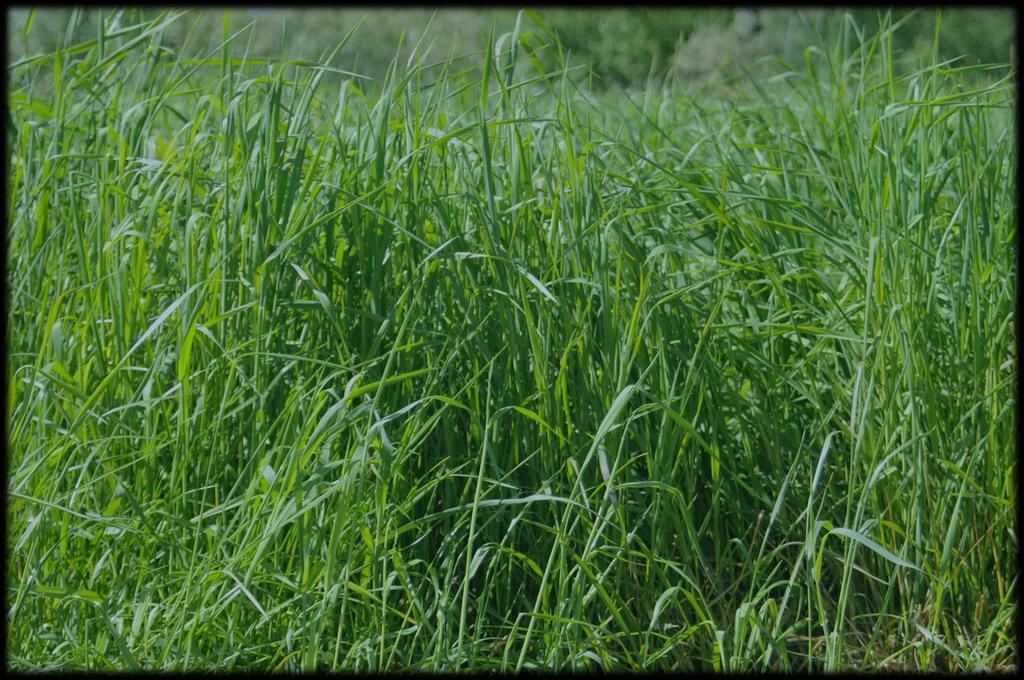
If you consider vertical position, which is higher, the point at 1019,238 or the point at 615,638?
the point at 1019,238

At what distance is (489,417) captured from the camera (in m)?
1.95

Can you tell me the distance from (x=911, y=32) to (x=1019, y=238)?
13.9 meters

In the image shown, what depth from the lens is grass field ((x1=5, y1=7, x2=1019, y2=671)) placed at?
71.2 inches

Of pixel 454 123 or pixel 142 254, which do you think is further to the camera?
pixel 454 123

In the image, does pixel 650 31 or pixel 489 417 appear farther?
pixel 650 31

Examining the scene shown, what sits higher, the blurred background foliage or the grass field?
the blurred background foliage

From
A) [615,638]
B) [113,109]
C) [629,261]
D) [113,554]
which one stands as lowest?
[615,638]

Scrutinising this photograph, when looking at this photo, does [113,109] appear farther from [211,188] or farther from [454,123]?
[454,123]

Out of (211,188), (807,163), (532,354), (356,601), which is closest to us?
(356,601)

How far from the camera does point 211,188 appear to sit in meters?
2.31

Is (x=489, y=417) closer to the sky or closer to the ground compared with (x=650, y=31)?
closer to the ground

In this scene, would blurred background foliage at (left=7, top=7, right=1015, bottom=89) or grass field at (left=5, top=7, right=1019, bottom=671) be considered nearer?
grass field at (left=5, top=7, right=1019, bottom=671)

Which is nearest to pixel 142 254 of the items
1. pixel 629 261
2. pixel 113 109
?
pixel 113 109

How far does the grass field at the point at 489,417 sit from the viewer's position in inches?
71.2
